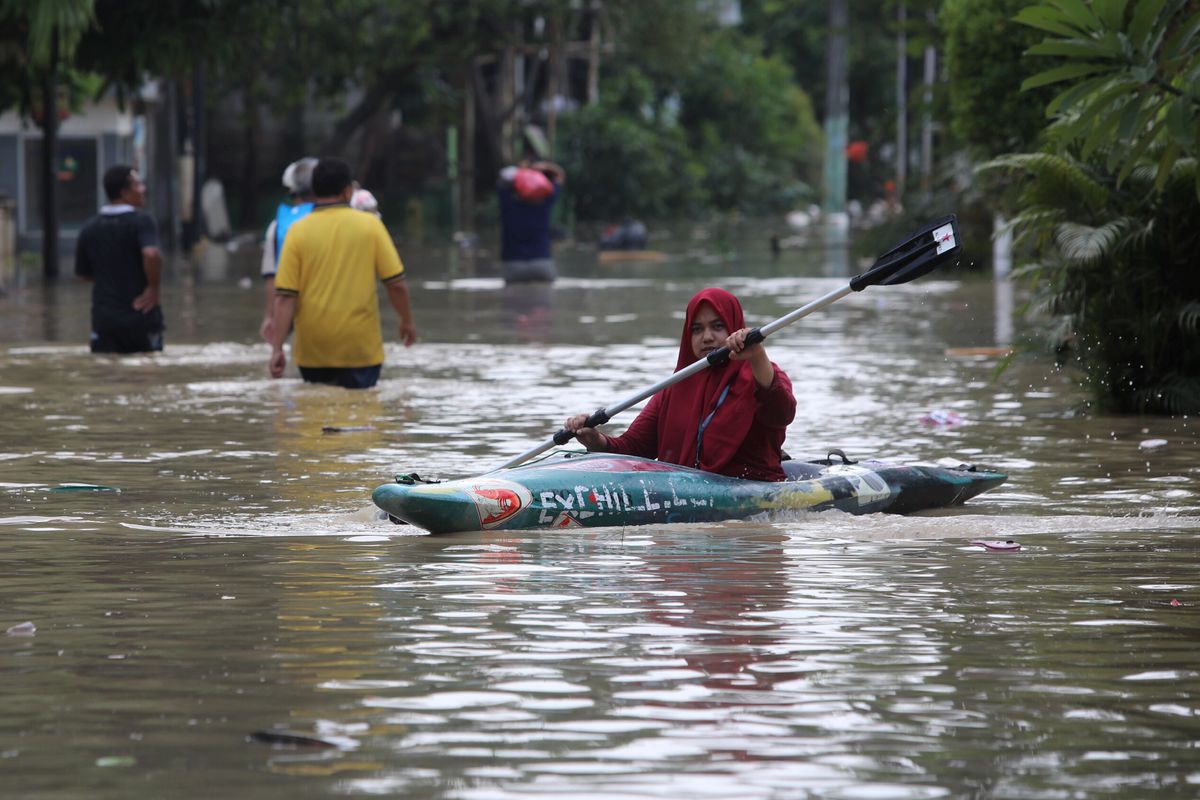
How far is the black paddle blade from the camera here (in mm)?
10562

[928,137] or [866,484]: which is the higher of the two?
[928,137]

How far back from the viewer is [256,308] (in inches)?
1039

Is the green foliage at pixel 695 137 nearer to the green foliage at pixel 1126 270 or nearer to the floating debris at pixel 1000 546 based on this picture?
the green foliage at pixel 1126 270

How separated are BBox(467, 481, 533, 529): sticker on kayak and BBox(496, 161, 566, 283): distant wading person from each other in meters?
A: 20.0

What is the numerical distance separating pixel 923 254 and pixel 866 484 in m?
1.24

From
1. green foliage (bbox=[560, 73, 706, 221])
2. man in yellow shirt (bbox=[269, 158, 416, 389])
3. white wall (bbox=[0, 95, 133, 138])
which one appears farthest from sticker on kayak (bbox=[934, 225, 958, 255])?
green foliage (bbox=[560, 73, 706, 221])

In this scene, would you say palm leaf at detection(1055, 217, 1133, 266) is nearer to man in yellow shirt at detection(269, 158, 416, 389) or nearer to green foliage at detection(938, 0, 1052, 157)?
man in yellow shirt at detection(269, 158, 416, 389)

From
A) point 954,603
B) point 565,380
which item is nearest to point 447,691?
point 954,603

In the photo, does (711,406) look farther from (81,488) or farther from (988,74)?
(988,74)

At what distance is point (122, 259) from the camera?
17.7 m

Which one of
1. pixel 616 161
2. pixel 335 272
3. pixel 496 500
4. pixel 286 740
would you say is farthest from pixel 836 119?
pixel 286 740

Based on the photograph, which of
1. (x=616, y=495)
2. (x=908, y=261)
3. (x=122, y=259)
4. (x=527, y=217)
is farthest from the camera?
(x=527, y=217)

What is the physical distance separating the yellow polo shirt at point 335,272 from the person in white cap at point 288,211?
944mm

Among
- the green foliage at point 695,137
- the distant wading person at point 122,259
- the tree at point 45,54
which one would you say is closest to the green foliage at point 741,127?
→ the green foliage at point 695,137
